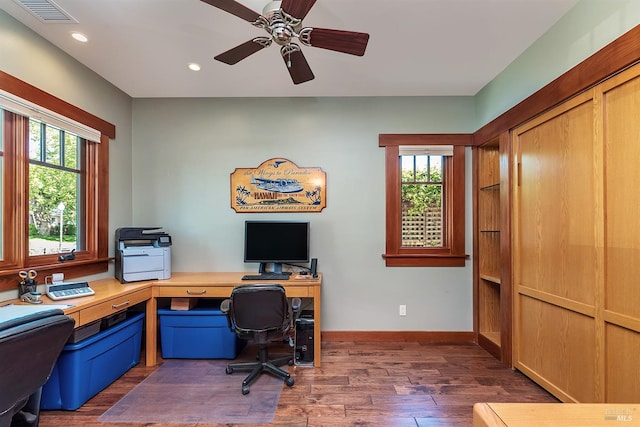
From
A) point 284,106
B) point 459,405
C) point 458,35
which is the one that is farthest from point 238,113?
point 459,405

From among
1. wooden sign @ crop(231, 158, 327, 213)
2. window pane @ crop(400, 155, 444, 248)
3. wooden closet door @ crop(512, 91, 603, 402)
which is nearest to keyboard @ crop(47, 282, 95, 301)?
wooden sign @ crop(231, 158, 327, 213)

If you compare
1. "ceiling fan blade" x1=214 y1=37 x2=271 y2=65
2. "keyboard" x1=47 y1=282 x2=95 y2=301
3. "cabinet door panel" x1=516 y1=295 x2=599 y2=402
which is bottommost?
"cabinet door panel" x1=516 y1=295 x2=599 y2=402

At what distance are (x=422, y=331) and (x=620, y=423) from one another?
2749mm

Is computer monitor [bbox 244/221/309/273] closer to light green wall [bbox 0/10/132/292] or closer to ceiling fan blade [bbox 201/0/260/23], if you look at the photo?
light green wall [bbox 0/10/132/292]

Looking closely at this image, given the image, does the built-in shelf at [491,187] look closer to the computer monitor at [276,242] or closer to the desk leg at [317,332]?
the computer monitor at [276,242]

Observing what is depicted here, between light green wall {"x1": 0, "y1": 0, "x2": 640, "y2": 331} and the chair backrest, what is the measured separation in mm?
1095

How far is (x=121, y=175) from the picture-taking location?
336 centimetres

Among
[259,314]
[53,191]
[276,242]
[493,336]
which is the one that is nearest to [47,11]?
[53,191]

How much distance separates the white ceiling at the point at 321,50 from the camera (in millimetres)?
2051

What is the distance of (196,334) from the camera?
296 cm

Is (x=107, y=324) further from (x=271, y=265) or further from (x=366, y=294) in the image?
(x=366, y=294)

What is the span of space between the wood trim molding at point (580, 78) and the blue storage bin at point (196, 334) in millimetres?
3186

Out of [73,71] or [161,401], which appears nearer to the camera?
[161,401]

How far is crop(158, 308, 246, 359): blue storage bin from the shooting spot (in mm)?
2951
